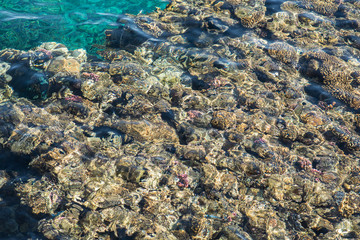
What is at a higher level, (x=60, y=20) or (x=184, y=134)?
(x=60, y=20)

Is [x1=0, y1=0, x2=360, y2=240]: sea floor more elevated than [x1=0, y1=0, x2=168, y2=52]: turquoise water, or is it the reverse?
[x1=0, y1=0, x2=168, y2=52]: turquoise water

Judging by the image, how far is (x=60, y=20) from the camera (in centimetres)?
941

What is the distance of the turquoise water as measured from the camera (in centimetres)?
860

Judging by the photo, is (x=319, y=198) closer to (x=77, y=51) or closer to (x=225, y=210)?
(x=225, y=210)

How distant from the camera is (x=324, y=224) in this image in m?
4.91

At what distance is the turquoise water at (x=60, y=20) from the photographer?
8.60 m

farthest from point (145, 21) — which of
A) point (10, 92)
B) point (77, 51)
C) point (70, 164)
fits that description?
point (70, 164)

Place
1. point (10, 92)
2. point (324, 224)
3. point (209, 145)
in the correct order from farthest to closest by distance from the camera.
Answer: point (10, 92) < point (209, 145) < point (324, 224)

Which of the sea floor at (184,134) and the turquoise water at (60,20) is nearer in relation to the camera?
the sea floor at (184,134)

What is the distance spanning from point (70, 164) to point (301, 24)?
8947 millimetres

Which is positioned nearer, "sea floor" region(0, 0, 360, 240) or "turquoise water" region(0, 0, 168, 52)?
"sea floor" region(0, 0, 360, 240)

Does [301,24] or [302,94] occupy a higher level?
[301,24]

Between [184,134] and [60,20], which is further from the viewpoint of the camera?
[60,20]

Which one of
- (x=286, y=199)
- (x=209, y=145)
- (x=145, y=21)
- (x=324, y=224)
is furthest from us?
(x=145, y=21)
